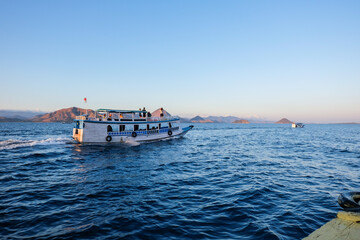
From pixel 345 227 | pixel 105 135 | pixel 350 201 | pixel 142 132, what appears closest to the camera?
pixel 345 227

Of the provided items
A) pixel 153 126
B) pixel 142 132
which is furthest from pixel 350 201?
pixel 153 126

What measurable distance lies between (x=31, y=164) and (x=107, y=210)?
41.9ft

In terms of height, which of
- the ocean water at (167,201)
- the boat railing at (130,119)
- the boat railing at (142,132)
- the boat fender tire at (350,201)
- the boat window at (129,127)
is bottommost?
the ocean water at (167,201)

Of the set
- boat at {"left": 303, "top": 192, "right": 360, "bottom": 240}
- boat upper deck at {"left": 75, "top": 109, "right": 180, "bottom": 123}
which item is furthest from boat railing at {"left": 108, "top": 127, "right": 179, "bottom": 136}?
boat at {"left": 303, "top": 192, "right": 360, "bottom": 240}

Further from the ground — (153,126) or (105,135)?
(153,126)

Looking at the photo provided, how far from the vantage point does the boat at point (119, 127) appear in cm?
2708

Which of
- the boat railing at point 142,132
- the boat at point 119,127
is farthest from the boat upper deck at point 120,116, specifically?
the boat railing at point 142,132

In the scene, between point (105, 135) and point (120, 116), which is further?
point (120, 116)

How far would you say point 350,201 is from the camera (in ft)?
16.4

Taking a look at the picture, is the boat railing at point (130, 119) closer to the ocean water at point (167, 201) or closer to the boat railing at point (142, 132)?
the boat railing at point (142, 132)

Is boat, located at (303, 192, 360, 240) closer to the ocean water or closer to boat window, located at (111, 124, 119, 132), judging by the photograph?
the ocean water

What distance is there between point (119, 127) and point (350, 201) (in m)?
27.7

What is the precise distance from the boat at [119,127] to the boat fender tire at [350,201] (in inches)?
1064

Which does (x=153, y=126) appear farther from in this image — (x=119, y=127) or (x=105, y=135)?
→ (x=105, y=135)
